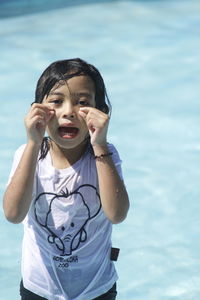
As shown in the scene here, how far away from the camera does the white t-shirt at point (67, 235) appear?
2.75 metres

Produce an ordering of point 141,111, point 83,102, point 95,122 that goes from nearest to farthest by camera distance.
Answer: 1. point 95,122
2. point 83,102
3. point 141,111

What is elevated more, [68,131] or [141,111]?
[68,131]

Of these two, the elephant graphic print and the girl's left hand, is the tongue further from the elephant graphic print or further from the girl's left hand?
the elephant graphic print

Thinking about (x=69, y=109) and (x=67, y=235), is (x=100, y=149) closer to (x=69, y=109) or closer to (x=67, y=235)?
(x=69, y=109)

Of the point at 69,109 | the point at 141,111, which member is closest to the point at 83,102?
the point at 69,109

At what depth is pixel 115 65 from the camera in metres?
6.58

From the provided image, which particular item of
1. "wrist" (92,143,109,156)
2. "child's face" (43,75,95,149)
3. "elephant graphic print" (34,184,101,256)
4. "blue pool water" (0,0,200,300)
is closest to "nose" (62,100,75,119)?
"child's face" (43,75,95,149)

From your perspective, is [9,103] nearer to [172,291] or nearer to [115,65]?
[115,65]

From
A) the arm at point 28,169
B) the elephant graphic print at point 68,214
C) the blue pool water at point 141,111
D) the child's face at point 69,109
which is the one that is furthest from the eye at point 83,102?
the blue pool water at point 141,111

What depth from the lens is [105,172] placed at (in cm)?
266

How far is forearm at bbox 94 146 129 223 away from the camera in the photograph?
8.73 feet

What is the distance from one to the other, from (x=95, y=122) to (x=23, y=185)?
302 millimetres

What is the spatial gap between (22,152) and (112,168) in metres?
0.33

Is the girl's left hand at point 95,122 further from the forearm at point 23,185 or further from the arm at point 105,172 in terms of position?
the forearm at point 23,185
